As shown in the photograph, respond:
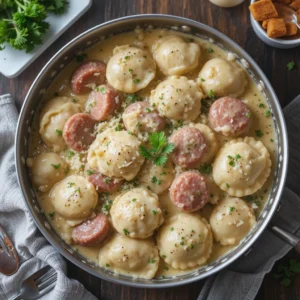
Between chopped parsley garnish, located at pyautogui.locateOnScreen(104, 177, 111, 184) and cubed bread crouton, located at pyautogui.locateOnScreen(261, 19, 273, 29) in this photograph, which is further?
cubed bread crouton, located at pyautogui.locateOnScreen(261, 19, 273, 29)

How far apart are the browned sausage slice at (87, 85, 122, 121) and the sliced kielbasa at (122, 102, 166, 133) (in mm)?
150

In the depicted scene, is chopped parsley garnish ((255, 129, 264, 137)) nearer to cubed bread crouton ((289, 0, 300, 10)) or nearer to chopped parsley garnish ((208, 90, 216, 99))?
chopped parsley garnish ((208, 90, 216, 99))

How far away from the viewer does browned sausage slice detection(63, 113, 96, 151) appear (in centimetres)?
407

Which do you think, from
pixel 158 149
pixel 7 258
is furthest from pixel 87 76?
pixel 7 258

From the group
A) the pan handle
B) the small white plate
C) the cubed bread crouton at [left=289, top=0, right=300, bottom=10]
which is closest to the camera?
the pan handle

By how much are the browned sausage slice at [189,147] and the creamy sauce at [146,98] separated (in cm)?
22

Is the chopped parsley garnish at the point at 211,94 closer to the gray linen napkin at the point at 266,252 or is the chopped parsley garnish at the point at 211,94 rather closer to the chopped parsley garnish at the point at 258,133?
the chopped parsley garnish at the point at 258,133

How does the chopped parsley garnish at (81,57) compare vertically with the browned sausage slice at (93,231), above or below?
above

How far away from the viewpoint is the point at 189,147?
13.0ft

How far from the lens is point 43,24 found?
14.4ft

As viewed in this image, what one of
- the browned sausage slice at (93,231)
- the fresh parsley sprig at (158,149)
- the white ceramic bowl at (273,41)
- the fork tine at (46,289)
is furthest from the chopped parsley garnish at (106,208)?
the white ceramic bowl at (273,41)

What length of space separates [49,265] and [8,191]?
0.74 metres

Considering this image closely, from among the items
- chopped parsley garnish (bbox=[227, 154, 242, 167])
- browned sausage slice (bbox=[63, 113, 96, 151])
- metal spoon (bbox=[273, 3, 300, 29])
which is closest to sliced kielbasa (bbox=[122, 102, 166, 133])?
browned sausage slice (bbox=[63, 113, 96, 151])

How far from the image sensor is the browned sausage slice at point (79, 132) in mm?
4074
